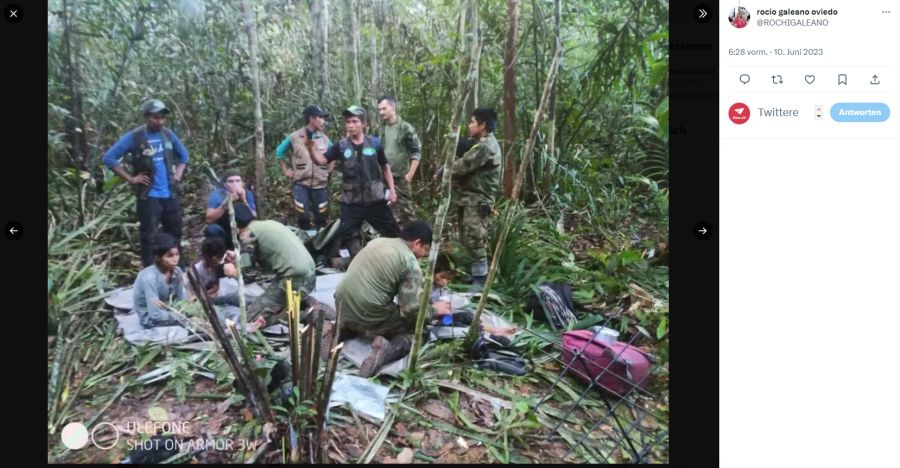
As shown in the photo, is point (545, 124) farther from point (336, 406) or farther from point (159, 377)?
point (159, 377)

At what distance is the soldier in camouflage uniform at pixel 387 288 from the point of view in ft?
8.67

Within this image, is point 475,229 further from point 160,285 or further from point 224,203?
point 160,285

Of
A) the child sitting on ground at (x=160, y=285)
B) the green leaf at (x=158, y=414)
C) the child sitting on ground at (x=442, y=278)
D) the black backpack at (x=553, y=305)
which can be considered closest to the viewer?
the green leaf at (x=158, y=414)

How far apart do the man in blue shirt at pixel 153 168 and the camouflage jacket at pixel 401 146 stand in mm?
1054

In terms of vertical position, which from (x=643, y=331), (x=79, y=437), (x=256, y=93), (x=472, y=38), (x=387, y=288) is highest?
(x=472, y=38)

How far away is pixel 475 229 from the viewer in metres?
3.05

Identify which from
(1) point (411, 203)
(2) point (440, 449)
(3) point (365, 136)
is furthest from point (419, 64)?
(2) point (440, 449)

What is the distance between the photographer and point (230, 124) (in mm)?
2621

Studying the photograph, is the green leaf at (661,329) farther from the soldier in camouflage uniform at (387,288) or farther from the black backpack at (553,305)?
the soldier in camouflage uniform at (387,288)

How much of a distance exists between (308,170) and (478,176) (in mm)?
954

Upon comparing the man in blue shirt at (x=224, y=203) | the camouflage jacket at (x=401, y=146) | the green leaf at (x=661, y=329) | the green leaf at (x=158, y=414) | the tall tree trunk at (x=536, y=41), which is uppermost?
the tall tree trunk at (x=536, y=41)
